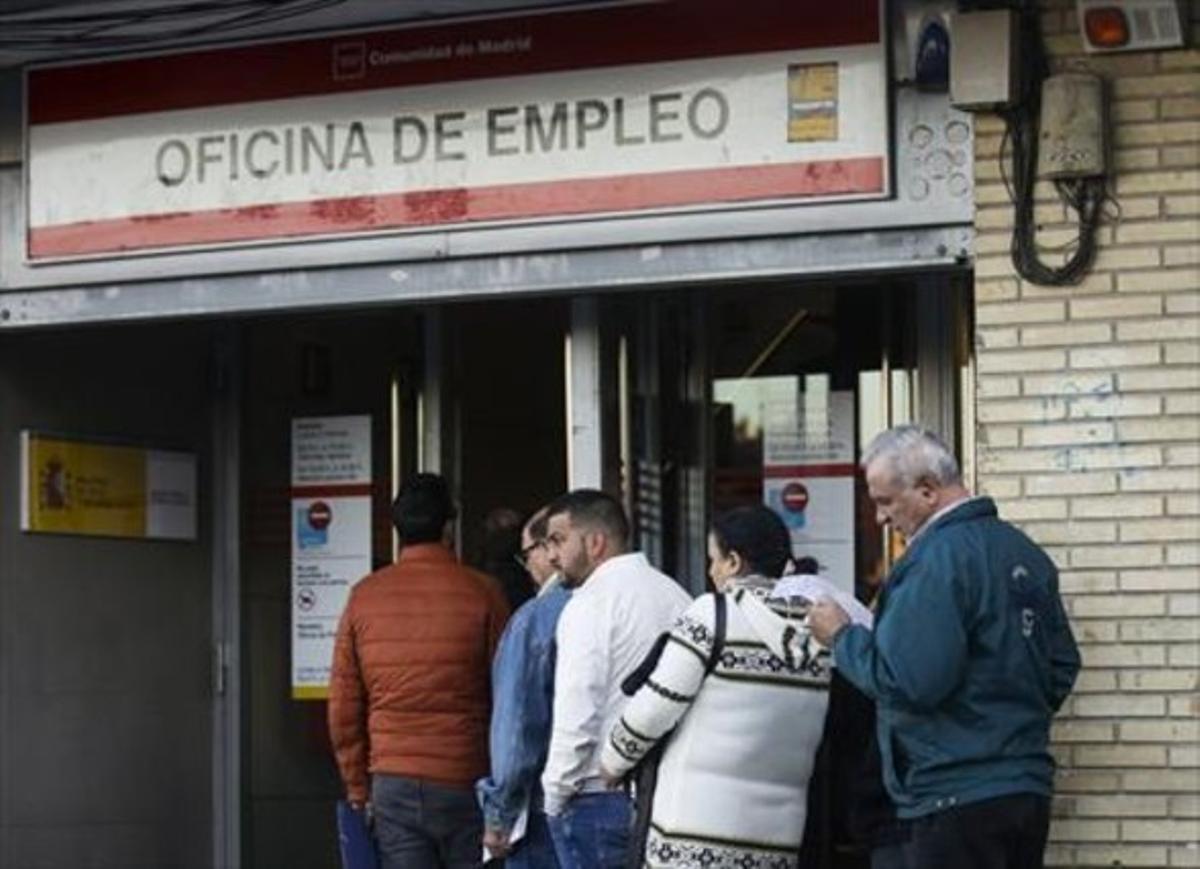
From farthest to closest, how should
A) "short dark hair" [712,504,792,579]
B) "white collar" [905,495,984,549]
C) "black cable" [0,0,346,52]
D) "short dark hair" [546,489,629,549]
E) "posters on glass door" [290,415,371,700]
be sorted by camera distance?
"posters on glass door" [290,415,371,700] < "black cable" [0,0,346,52] < "short dark hair" [546,489,629,549] < "short dark hair" [712,504,792,579] < "white collar" [905,495,984,549]

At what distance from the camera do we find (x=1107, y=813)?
8.09m

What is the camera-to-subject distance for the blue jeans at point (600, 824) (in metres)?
8.09

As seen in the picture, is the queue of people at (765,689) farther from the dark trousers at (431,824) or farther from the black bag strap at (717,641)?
the dark trousers at (431,824)

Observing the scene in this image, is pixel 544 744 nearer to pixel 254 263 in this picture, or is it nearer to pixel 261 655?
pixel 254 263

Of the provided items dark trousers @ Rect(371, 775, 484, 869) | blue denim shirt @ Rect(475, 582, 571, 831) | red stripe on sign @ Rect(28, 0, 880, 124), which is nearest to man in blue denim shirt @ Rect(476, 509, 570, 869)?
blue denim shirt @ Rect(475, 582, 571, 831)

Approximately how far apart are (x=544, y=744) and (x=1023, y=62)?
253cm

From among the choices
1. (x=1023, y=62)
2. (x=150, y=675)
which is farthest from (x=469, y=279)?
(x=150, y=675)

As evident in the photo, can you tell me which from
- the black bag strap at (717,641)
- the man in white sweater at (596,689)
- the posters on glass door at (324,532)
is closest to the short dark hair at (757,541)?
the black bag strap at (717,641)

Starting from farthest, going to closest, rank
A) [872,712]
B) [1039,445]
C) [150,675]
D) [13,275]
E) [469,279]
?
[150,675] < [13,275] < [469,279] < [1039,445] < [872,712]

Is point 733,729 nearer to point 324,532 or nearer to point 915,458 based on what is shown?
point 915,458

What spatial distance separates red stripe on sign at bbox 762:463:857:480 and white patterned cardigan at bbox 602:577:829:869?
9.21 feet

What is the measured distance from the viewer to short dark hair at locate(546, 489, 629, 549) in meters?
8.30

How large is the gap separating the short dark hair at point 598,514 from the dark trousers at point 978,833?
1647 mm

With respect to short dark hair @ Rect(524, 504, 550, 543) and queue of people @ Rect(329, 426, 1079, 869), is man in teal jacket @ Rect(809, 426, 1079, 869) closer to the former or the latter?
queue of people @ Rect(329, 426, 1079, 869)
